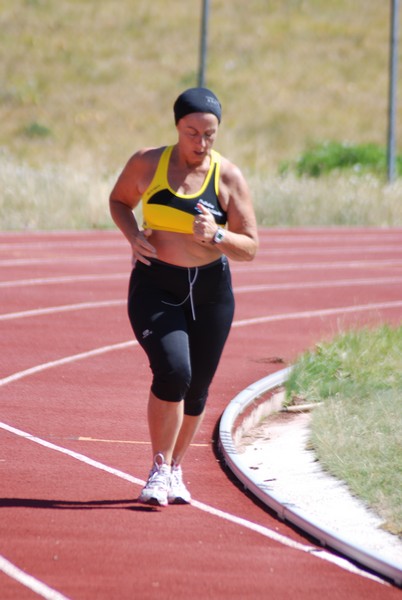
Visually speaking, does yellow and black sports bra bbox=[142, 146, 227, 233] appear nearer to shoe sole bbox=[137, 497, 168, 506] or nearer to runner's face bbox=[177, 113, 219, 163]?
runner's face bbox=[177, 113, 219, 163]

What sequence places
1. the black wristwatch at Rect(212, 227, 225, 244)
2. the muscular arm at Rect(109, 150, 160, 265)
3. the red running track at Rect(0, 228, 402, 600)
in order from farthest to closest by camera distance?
1. the muscular arm at Rect(109, 150, 160, 265)
2. the black wristwatch at Rect(212, 227, 225, 244)
3. the red running track at Rect(0, 228, 402, 600)

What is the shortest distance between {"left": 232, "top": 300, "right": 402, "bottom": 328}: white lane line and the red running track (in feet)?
0.11

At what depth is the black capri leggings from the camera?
6438mm

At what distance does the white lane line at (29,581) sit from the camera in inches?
202

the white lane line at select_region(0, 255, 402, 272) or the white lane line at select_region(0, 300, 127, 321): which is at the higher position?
the white lane line at select_region(0, 300, 127, 321)

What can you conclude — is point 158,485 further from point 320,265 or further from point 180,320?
point 320,265

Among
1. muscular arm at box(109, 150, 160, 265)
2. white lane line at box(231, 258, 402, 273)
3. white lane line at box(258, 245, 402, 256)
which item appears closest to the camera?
muscular arm at box(109, 150, 160, 265)

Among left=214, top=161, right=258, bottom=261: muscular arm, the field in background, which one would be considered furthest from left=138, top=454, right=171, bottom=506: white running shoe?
the field in background

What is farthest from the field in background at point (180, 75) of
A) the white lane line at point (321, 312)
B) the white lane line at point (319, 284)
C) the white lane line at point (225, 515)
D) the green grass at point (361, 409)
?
the white lane line at point (225, 515)

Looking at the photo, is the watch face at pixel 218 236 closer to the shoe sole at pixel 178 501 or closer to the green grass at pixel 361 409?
the shoe sole at pixel 178 501

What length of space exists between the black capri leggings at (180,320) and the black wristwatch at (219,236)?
30 centimetres

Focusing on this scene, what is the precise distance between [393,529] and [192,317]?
143 cm

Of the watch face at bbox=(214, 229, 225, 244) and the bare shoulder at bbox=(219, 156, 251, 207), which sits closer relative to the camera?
the watch face at bbox=(214, 229, 225, 244)

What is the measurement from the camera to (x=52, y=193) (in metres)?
26.9
